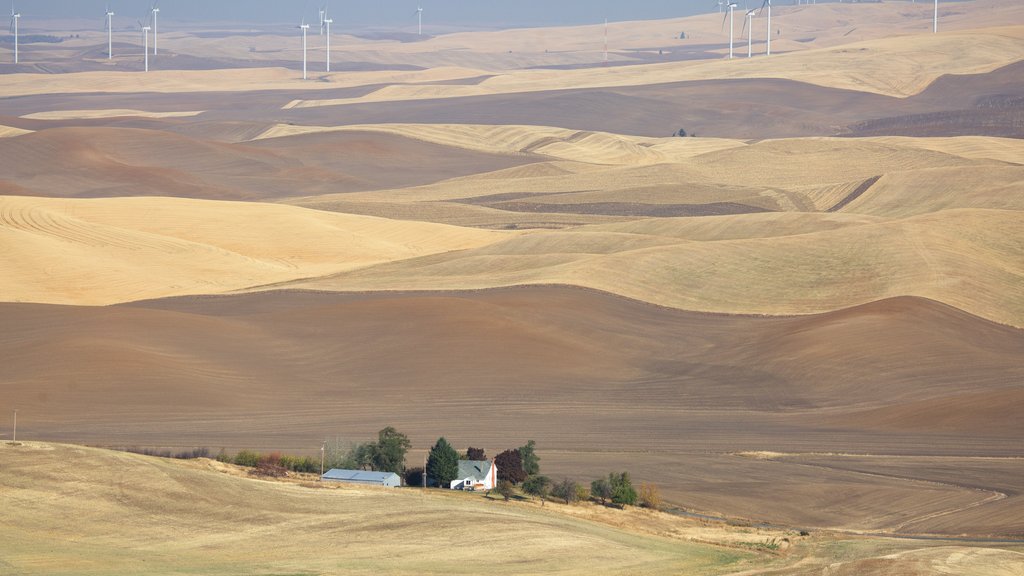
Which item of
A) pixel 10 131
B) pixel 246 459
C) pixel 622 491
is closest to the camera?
pixel 622 491

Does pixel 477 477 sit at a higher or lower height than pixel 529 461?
lower

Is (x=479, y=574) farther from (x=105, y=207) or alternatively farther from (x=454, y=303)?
(x=105, y=207)

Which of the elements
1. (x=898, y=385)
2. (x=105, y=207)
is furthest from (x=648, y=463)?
(x=105, y=207)

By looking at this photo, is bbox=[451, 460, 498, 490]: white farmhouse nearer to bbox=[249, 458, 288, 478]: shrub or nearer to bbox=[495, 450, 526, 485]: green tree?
bbox=[495, 450, 526, 485]: green tree

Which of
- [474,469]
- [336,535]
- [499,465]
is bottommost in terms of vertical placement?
[336,535]

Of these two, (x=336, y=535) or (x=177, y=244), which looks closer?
(x=336, y=535)

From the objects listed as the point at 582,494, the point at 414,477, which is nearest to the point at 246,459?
the point at 414,477

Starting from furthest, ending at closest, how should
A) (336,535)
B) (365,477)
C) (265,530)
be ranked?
1. (365,477)
2. (265,530)
3. (336,535)

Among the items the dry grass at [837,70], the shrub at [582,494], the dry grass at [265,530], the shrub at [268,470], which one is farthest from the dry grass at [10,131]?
the shrub at [582,494]

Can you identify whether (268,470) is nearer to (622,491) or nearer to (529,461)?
(529,461)
